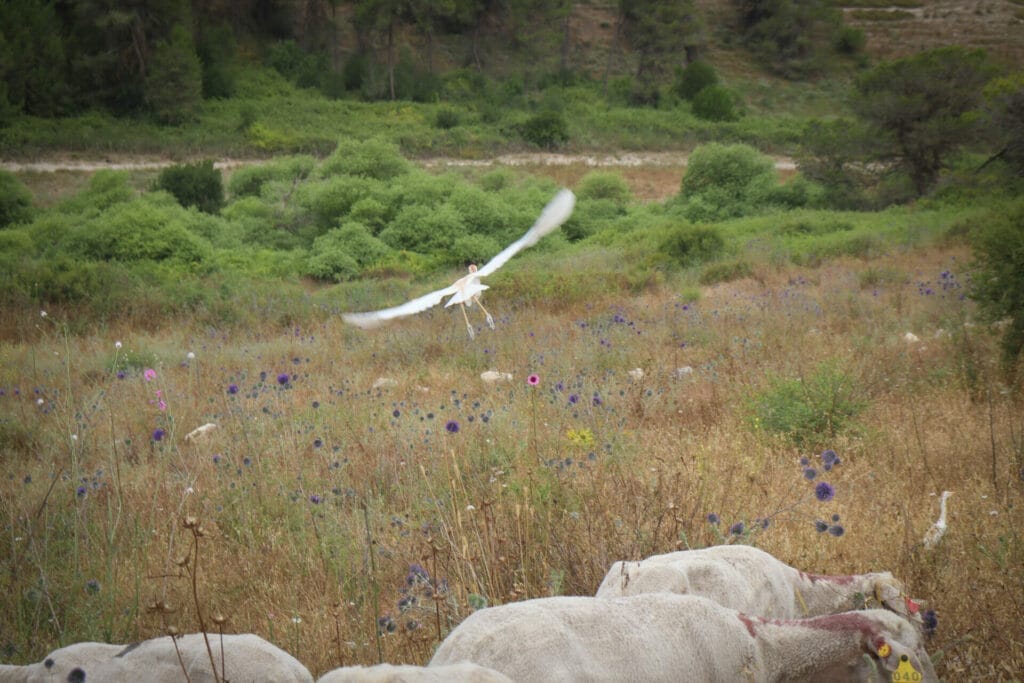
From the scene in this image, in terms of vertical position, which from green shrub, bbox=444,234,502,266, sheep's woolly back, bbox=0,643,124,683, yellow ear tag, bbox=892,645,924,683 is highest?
yellow ear tag, bbox=892,645,924,683

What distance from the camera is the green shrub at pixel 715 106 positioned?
34.6 meters

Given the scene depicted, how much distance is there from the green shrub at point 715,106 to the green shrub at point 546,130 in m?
8.18

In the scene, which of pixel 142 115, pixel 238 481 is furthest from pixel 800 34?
pixel 238 481

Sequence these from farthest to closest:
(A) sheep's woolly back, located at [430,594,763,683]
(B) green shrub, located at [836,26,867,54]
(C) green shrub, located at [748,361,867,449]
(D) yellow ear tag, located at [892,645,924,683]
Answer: (B) green shrub, located at [836,26,867,54]
(C) green shrub, located at [748,361,867,449]
(A) sheep's woolly back, located at [430,594,763,683]
(D) yellow ear tag, located at [892,645,924,683]

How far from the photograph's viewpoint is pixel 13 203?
1664cm

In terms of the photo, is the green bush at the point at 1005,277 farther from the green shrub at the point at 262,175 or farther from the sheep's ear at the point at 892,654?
the green shrub at the point at 262,175

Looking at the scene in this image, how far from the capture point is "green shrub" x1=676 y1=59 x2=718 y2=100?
3772 centimetres

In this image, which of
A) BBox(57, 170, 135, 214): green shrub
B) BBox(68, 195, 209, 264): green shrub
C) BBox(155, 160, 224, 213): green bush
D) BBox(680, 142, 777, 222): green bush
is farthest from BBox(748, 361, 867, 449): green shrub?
BBox(155, 160, 224, 213): green bush

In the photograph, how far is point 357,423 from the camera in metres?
4.45

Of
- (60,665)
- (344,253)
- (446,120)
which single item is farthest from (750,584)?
(446,120)

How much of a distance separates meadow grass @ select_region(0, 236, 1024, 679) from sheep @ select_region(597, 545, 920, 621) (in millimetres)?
161

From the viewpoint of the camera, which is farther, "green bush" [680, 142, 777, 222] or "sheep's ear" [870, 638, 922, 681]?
"green bush" [680, 142, 777, 222]

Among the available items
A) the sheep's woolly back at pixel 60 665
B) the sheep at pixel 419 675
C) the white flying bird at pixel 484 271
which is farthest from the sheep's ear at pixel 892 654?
the white flying bird at pixel 484 271

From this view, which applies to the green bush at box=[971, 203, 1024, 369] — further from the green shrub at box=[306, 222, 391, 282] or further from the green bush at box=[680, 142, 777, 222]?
the green bush at box=[680, 142, 777, 222]
